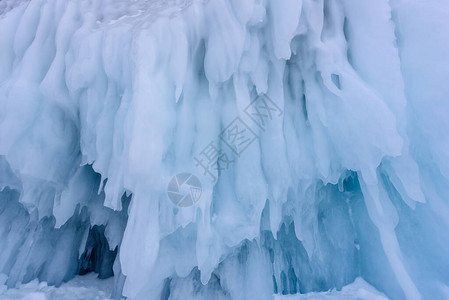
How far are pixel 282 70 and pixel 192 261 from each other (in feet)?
6.37

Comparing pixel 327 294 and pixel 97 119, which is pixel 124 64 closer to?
pixel 97 119

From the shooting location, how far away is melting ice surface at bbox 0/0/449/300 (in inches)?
105

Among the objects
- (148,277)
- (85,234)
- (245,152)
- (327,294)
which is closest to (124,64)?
(245,152)

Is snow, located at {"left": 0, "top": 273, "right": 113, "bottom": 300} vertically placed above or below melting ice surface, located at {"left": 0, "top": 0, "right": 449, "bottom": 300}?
below

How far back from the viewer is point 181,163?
2832 millimetres

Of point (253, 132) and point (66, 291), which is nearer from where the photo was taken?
point (253, 132)

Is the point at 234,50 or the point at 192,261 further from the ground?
the point at 234,50

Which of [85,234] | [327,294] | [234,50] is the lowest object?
[85,234]

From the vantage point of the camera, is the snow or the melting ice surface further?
the snow

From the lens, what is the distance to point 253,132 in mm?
2920

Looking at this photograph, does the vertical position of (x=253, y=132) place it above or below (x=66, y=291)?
above

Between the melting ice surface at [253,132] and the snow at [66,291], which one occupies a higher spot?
the melting ice surface at [253,132]

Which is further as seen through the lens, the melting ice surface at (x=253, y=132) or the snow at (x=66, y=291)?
the snow at (x=66, y=291)

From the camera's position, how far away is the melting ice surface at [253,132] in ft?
8.74
